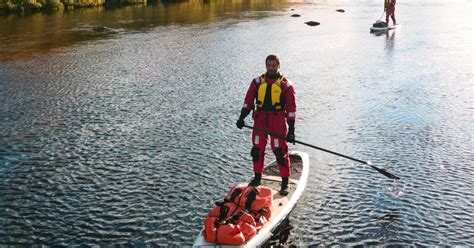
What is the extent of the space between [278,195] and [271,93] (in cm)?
275

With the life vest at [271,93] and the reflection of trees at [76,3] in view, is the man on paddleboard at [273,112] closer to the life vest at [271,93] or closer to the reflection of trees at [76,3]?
the life vest at [271,93]

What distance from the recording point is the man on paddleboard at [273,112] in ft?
39.9

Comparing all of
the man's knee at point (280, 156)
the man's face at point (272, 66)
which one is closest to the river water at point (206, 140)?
the man's knee at point (280, 156)

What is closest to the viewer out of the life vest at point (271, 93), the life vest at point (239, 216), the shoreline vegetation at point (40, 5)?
the life vest at point (239, 216)

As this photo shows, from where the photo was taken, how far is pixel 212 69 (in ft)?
109

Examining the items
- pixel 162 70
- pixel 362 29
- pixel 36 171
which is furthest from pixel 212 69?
pixel 362 29

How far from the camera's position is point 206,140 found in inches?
729

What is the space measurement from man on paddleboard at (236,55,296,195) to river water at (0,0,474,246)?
168 centimetres

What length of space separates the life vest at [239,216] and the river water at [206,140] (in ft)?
3.12

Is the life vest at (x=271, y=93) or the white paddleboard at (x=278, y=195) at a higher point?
the life vest at (x=271, y=93)

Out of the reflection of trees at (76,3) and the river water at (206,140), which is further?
the reflection of trees at (76,3)

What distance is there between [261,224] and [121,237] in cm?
356

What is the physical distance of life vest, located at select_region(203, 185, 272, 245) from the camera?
9758 millimetres

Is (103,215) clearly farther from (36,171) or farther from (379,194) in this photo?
(379,194)
